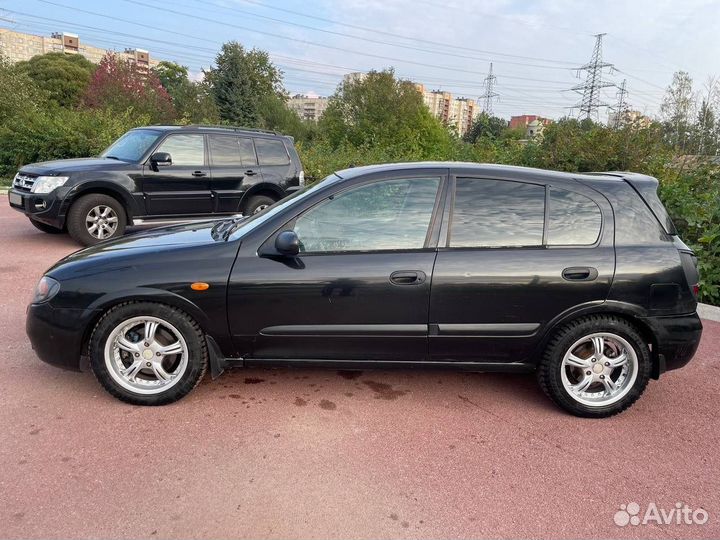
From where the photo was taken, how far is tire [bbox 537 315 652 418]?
339 centimetres

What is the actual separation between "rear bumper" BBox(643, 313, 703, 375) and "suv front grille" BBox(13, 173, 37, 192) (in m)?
8.03

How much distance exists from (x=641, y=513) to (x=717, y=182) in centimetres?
590

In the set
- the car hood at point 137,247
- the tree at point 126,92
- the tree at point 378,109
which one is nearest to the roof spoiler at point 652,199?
the car hood at point 137,247

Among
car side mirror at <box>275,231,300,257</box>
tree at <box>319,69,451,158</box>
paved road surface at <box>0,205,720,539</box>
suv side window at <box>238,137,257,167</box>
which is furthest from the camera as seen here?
tree at <box>319,69,451,158</box>

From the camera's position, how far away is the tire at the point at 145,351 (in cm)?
330

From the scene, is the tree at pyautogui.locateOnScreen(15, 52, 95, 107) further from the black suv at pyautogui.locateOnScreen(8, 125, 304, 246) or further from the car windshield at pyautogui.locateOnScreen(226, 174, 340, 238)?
the car windshield at pyautogui.locateOnScreen(226, 174, 340, 238)

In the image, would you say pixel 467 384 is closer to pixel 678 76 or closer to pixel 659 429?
pixel 659 429

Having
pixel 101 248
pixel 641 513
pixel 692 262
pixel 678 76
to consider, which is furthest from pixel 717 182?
pixel 678 76

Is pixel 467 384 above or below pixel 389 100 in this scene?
Result: below

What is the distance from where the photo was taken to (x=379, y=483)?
107 inches

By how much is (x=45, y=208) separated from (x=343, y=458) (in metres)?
6.57

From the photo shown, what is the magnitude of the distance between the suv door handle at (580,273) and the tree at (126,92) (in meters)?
22.7

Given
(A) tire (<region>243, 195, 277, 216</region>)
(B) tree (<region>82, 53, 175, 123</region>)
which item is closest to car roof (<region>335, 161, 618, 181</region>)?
(A) tire (<region>243, 195, 277, 216</region>)

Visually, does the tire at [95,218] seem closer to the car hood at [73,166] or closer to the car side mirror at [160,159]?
the car hood at [73,166]
